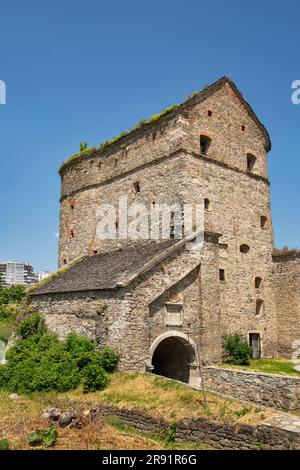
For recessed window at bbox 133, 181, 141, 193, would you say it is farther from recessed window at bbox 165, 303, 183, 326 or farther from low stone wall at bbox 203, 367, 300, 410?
low stone wall at bbox 203, 367, 300, 410

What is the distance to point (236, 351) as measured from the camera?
67.9 ft

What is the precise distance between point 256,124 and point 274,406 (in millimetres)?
18348

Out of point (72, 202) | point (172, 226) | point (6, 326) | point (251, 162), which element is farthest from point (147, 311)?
point (6, 326)

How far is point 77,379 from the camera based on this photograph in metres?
15.9

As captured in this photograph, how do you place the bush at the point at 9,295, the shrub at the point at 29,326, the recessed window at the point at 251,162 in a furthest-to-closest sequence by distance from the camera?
the bush at the point at 9,295 → the recessed window at the point at 251,162 → the shrub at the point at 29,326

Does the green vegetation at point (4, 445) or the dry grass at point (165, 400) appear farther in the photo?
the dry grass at point (165, 400)

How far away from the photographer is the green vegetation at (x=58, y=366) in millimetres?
15766

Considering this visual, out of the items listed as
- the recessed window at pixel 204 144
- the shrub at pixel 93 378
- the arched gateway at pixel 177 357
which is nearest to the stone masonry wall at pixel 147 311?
the arched gateway at pixel 177 357

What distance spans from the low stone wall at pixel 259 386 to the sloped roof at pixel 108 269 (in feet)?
18.4

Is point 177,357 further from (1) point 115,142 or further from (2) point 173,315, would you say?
(1) point 115,142

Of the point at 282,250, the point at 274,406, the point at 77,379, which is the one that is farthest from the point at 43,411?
the point at 282,250

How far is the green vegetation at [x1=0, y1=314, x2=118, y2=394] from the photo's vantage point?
1577cm

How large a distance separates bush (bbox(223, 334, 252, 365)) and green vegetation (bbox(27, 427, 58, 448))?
1163cm

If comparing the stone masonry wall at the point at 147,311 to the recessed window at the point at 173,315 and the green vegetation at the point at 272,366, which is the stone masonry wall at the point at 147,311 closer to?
the recessed window at the point at 173,315
